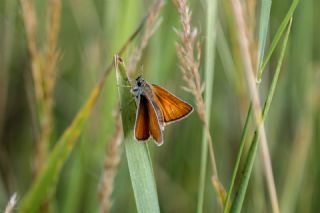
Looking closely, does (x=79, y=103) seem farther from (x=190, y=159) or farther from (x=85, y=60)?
(x=190, y=159)

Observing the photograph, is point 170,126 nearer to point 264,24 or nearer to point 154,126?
point 154,126

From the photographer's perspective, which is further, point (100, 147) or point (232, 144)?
point (232, 144)

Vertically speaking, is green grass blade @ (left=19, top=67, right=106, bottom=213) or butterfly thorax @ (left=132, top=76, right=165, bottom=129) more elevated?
butterfly thorax @ (left=132, top=76, right=165, bottom=129)

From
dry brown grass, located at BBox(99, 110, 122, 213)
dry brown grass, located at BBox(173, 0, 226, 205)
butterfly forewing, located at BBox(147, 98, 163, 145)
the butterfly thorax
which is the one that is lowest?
dry brown grass, located at BBox(99, 110, 122, 213)

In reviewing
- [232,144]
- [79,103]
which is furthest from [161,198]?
[79,103]

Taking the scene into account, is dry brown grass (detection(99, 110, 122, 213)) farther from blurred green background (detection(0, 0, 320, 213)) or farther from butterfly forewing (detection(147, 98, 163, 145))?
blurred green background (detection(0, 0, 320, 213))

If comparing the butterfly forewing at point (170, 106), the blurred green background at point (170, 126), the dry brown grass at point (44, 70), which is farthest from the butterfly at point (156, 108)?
the blurred green background at point (170, 126)

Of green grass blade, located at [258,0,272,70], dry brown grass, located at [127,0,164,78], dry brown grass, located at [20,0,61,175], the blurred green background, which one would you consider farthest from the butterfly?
the blurred green background

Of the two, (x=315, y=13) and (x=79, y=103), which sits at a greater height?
(x=315, y=13)

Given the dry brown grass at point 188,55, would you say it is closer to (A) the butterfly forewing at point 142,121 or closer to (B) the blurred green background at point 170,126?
(A) the butterfly forewing at point 142,121
